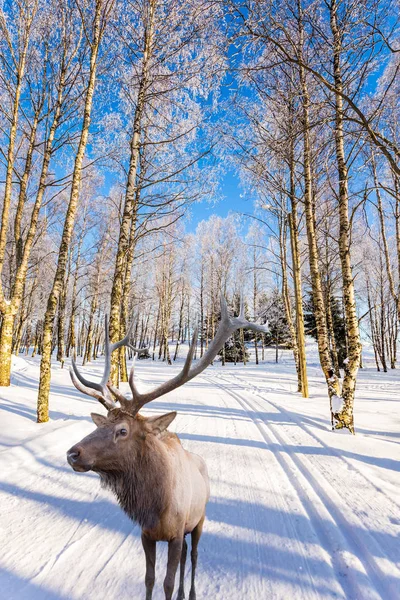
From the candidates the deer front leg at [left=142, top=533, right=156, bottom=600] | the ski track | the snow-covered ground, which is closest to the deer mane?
the deer front leg at [left=142, top=533, right=156, bottom=600]

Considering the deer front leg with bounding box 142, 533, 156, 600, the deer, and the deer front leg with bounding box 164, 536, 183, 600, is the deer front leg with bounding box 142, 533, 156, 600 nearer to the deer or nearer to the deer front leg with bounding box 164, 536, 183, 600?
the deer

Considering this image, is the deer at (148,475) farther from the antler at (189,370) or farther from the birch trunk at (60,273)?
the birch trunk at (60,273)

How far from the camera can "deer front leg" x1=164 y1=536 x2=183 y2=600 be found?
1.47m

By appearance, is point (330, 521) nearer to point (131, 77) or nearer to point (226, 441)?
point (226, 441)

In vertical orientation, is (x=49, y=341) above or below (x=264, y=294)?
below

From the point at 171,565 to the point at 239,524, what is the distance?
3.93 ft

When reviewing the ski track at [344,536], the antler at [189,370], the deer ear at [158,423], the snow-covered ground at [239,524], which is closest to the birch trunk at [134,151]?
the snow-covered ground at [239,524]

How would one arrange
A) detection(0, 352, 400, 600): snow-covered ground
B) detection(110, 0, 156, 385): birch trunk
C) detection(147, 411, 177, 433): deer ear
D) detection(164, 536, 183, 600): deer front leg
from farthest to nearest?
1. detection(110, 0, 156, 385): birch trunk
2. detection(0, 352, 400, 600): snow-covered ground
3. detection(147, 411, 177, 433): deer ear
4. detection(164, 536, 183, 600): deer front leg

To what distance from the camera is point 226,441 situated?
4.62 m

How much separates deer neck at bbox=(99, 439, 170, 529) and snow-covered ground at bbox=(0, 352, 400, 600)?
64cm

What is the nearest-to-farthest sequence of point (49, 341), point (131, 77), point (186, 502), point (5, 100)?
point (186, 502) < point (49, 341) < point (131, 77) < point (5, 100)

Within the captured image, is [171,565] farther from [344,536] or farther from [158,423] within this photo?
[344,536]

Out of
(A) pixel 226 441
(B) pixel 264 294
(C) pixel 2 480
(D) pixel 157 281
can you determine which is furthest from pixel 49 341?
(B) pixel 264 294

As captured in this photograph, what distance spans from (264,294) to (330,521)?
29221 millimetres
